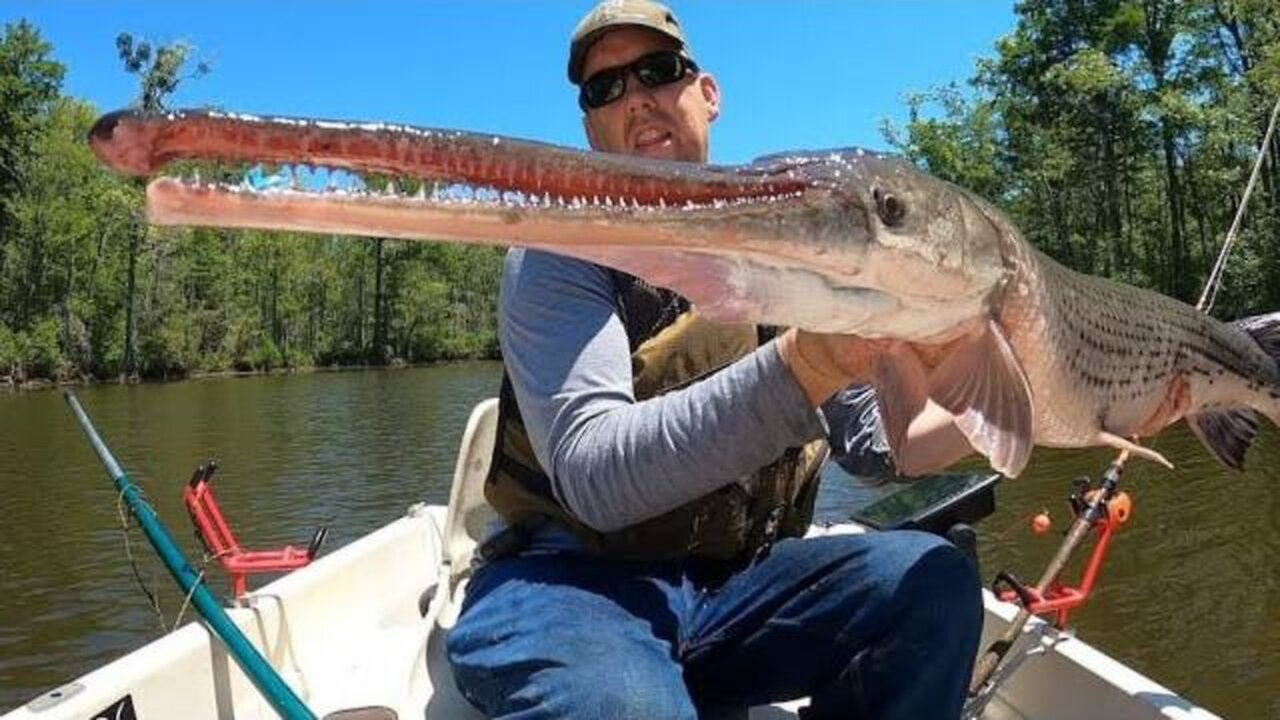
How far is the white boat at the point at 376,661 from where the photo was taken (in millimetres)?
3178

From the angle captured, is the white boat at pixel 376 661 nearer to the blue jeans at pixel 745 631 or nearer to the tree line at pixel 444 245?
the blue jeans at pixel 745 631

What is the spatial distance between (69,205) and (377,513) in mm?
46059

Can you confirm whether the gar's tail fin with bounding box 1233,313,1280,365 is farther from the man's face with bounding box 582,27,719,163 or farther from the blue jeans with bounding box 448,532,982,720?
the man's face with bounding box 582,27,719,163

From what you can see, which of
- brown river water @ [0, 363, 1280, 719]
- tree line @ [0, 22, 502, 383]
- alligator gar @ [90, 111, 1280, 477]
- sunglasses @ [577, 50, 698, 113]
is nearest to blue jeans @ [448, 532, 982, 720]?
alligator gar @ [90, 111, 1280, 477]

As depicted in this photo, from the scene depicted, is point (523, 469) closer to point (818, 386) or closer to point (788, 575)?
point (788, 575)

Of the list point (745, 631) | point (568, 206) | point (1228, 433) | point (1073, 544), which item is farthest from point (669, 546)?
point (1228, 433)

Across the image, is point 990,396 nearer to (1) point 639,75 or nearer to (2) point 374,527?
(1) point 639,75

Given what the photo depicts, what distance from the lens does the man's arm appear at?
2234 mm

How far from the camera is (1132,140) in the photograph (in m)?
37.6

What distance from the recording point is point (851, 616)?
260 centimetres

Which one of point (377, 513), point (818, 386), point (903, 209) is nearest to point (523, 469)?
point (818, 386)

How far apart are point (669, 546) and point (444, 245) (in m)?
49.3

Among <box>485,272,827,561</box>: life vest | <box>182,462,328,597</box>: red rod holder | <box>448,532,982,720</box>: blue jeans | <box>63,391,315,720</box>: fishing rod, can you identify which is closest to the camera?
<box>448,532,982,720</box>: blue jeans

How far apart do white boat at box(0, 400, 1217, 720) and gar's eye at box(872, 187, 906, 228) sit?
1704mm
